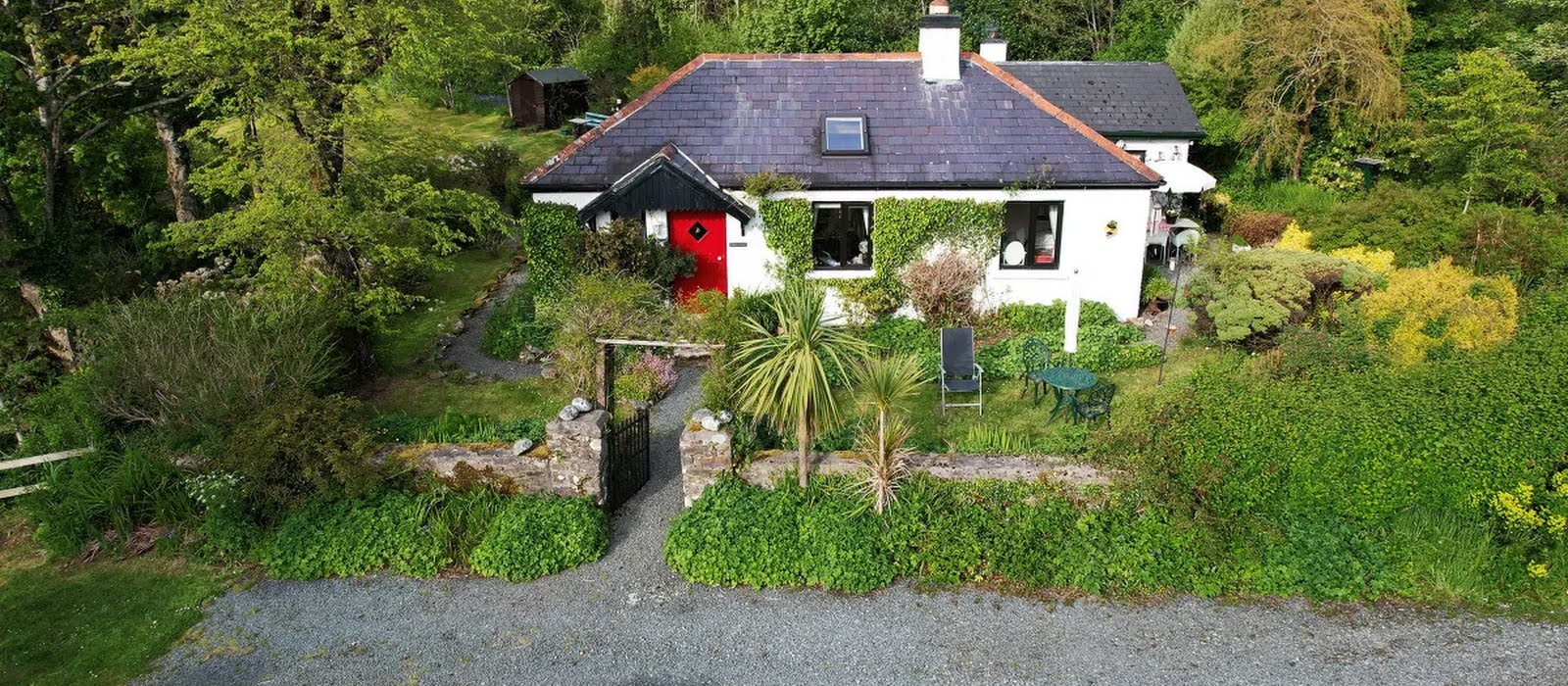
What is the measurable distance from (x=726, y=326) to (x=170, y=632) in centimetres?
751

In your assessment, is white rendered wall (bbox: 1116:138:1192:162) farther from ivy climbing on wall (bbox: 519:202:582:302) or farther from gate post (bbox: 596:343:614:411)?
gate post (bbox: 596:343:614:411)

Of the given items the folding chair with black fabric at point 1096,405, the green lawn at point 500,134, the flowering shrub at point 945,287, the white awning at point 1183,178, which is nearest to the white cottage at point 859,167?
the flowering shrub at point 945,287

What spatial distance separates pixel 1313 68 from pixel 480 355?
2252 cm

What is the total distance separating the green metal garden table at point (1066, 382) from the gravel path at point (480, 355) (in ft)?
27.9

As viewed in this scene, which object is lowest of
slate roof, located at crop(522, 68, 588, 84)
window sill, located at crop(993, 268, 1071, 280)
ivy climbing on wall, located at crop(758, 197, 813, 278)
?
window sill, located at crop(993, 268, 1071, 280)

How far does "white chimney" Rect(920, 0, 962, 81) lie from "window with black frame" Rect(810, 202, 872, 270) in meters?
3.50

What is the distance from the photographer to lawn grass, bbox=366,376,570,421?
545 inches

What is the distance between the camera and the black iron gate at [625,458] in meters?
10.8

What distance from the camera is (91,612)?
9.39m

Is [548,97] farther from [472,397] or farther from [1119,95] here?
[472,397]

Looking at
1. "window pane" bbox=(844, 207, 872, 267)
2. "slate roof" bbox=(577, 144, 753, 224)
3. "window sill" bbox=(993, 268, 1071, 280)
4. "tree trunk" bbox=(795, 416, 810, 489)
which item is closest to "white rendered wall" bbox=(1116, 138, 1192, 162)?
"window sill" bbox=(993, 268, 1071, 280)

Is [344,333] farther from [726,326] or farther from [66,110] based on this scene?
[66,110]

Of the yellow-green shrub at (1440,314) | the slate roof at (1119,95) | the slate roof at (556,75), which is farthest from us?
the slate roof at (556,75)

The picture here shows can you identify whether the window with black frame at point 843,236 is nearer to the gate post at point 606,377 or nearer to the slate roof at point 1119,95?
the gate post at point 606,377
